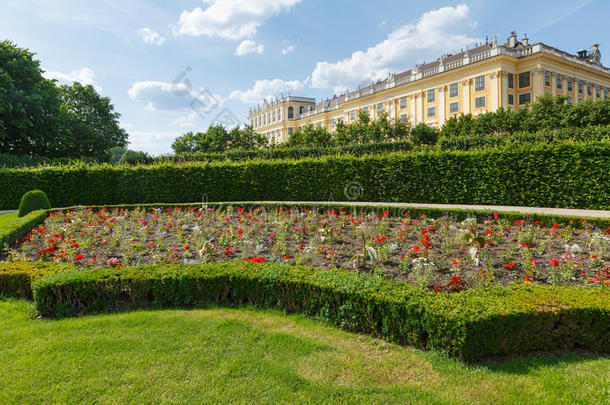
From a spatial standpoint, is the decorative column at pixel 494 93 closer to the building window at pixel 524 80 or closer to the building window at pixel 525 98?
the building window at pixel 525 98

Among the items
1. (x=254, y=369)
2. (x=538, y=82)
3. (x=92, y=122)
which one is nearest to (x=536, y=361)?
(x=254, y=369)

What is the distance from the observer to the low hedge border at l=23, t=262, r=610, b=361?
10.8 ft

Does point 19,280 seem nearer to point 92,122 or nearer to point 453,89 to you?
point 92,122

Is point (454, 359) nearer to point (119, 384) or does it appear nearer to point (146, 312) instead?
point (119, 384)

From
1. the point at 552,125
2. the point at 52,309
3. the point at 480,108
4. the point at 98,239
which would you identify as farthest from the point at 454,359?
the point at 480,108

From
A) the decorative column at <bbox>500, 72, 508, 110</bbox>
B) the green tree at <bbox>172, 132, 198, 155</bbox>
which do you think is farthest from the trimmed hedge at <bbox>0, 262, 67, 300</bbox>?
the green tree at <bbox>172, 132, 198, 155</bbox>

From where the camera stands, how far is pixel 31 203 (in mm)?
12914

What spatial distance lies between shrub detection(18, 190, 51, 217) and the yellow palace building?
120 ft

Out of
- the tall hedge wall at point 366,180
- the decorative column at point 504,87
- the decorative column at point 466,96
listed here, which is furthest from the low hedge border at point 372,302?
the decorative column at point 466,96

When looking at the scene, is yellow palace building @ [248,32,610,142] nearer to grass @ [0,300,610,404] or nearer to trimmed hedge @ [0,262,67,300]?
grass @ [0,300,610,404]

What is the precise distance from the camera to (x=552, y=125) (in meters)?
27.6

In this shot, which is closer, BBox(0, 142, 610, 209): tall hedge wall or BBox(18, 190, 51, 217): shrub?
BBox(0, 142, 610, 209): tall hedge wall

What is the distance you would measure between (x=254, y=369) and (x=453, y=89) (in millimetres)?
46142

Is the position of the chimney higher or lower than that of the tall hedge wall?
higher
